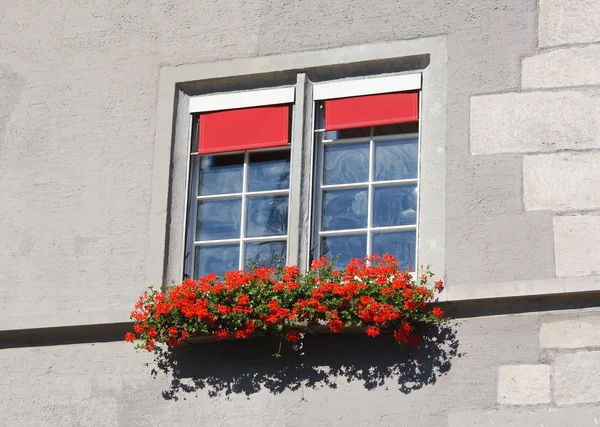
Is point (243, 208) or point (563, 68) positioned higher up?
point (563, 68)

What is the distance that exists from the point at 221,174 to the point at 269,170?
0.33m

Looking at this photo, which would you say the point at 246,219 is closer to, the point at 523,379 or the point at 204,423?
the point at 204,423

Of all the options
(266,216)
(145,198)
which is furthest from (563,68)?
(145,198)

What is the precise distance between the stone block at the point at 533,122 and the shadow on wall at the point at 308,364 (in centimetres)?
114

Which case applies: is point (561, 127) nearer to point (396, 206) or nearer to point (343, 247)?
point (396, 206)

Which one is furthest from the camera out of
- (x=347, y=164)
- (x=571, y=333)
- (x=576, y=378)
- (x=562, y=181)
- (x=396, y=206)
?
(x=347, y=164)

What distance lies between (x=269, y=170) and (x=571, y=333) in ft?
7.37

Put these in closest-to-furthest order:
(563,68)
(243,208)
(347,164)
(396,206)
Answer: (563,68) → (396,206) → (347,164) → (243,208)

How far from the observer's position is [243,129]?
30.0ft

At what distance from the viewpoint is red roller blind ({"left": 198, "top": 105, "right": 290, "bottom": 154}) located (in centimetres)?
905

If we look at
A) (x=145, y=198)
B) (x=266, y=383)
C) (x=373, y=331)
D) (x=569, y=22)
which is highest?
(x=569, y=22)

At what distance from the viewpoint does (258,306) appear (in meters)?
Result: 8.26

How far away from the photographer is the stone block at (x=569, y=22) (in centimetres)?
850

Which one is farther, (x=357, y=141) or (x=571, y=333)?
(x=357, y=141)
